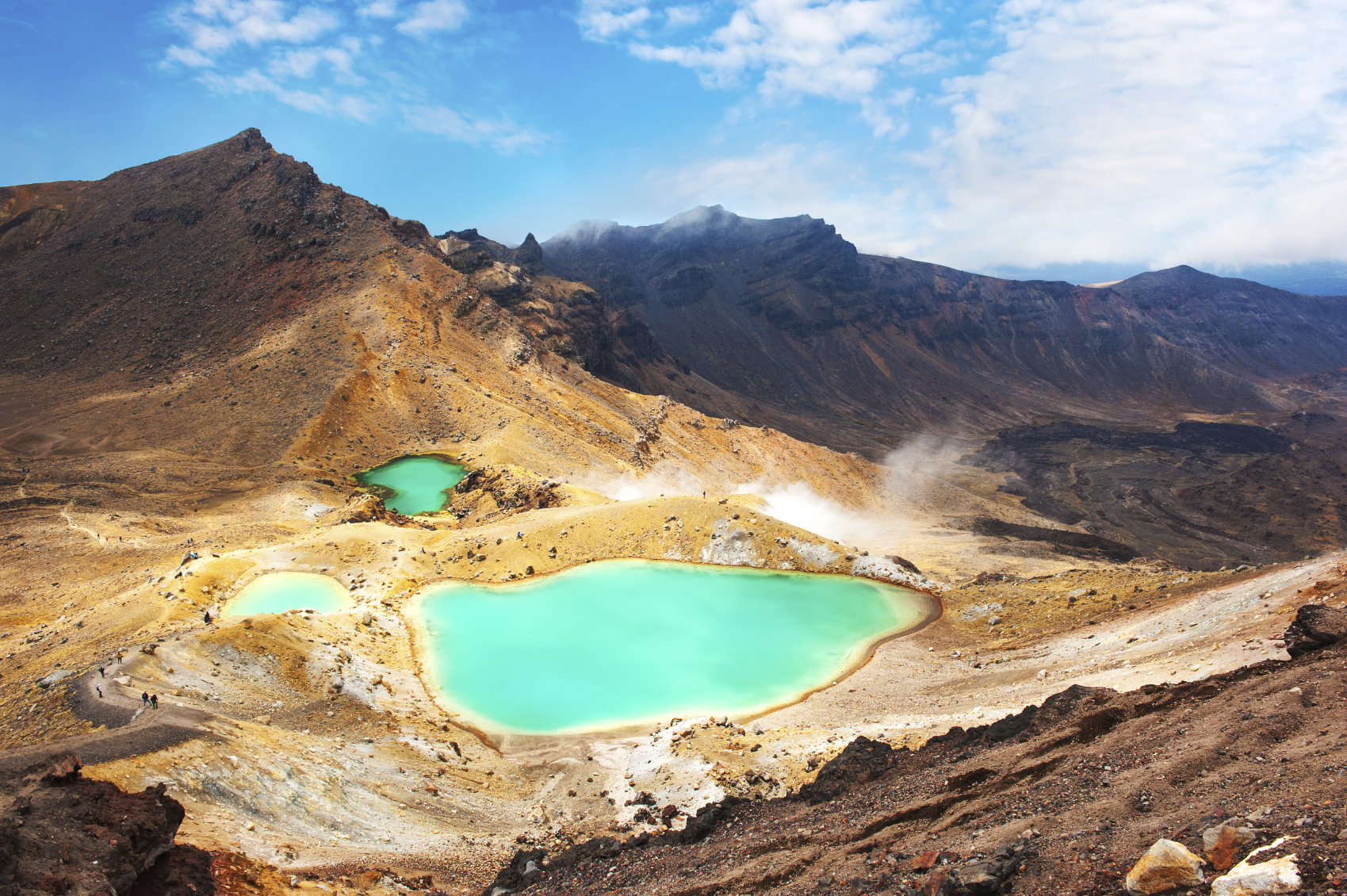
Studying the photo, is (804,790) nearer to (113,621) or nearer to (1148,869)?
(1148,869)

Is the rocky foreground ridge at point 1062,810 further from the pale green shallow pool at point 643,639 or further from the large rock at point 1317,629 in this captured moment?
the pale green shallow pool at point 643,639

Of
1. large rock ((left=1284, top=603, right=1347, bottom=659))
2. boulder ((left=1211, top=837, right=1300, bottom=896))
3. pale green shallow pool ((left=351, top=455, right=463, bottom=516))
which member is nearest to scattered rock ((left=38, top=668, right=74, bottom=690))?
boulder ((left=1211, top=837, right=1300, bottom=896))

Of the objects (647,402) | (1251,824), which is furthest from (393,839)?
(647,402)

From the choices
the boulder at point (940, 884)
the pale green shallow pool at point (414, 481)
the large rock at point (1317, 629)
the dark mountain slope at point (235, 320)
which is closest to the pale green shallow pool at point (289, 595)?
the pale green shallow pool at point (414, 481)

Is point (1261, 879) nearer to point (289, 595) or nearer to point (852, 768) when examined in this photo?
point (852, 768)

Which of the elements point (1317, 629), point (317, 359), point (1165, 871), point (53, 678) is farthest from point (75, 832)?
point (317, 359)

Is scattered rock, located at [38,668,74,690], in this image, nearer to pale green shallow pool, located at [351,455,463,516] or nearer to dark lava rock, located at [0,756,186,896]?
dark lava rock, located at [0,756,186,896]
